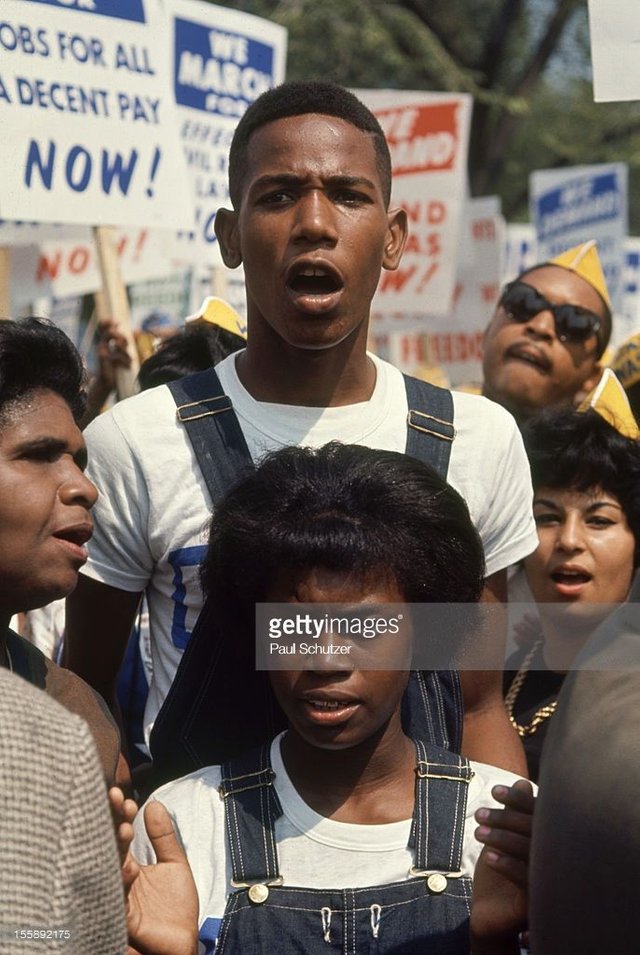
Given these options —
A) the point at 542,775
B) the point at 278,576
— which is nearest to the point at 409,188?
the point at 278,576

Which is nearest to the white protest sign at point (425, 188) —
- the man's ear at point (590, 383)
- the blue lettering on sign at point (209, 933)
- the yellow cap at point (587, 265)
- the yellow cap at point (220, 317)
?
the yellow cap at point (587, 265)

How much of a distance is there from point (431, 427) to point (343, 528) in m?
0.45

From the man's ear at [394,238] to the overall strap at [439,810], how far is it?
1.00m

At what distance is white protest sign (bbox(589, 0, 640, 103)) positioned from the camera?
328cm

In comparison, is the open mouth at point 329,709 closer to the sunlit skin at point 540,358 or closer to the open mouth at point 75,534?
the open mouth at point 75,534

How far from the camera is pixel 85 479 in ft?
8.79

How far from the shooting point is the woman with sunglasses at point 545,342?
17.9 ft

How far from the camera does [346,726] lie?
8.43ft

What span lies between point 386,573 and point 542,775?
39.4 inches

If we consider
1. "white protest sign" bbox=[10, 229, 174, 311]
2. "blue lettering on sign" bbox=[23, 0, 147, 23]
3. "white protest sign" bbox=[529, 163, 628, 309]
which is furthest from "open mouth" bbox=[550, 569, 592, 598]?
"white protest sign" bbox=[529, 163, 628, 309]

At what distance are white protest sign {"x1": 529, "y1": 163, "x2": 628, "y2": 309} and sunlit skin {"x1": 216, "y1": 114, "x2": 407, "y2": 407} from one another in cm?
815

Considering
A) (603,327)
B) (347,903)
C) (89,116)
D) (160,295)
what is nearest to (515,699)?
(347,903)

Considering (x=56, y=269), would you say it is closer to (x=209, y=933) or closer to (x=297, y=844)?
(x=297, y=844)

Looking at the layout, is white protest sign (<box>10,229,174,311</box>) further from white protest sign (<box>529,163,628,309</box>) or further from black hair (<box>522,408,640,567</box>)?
black hair (<box>522,408,640,567</box>)
